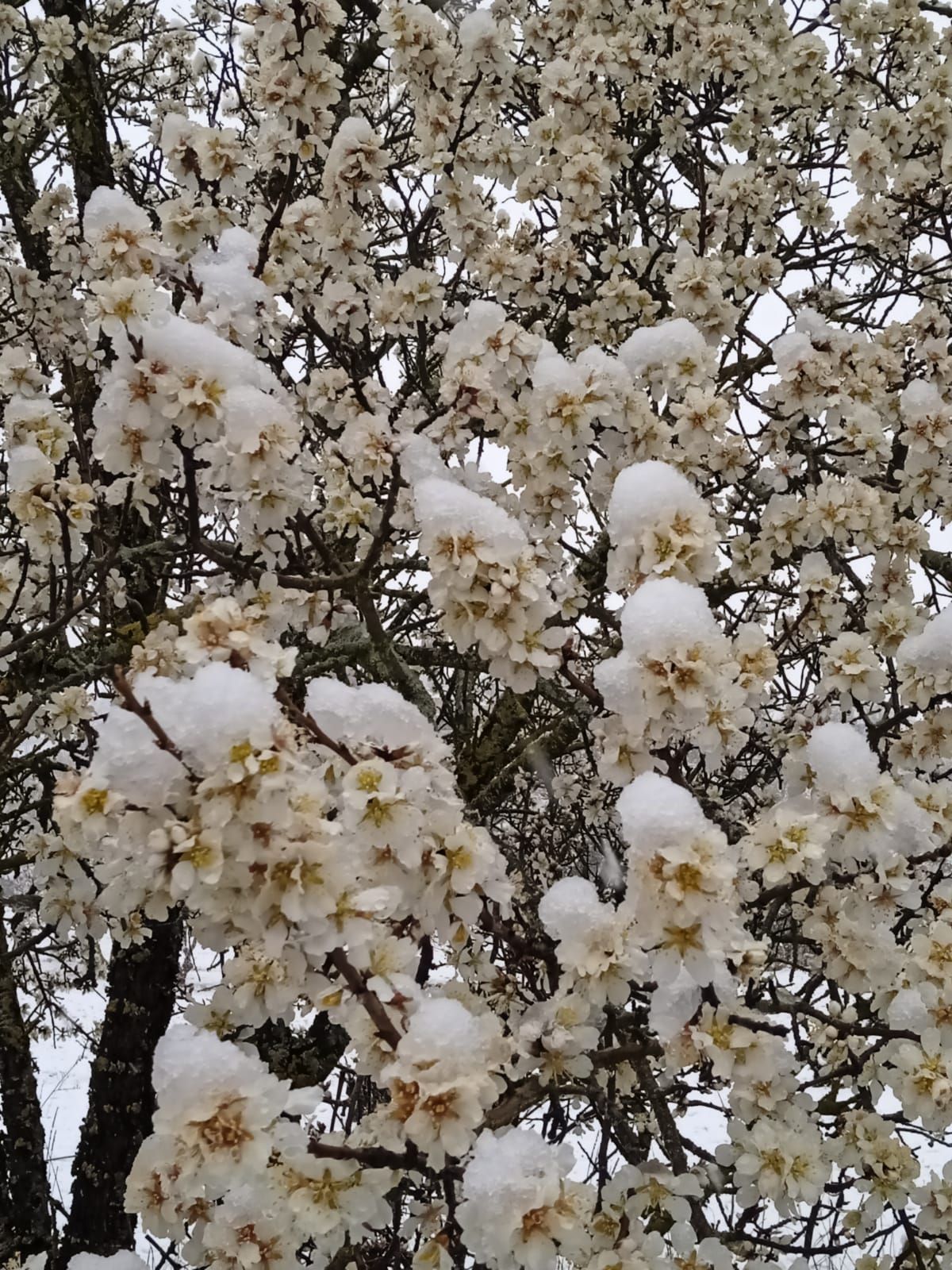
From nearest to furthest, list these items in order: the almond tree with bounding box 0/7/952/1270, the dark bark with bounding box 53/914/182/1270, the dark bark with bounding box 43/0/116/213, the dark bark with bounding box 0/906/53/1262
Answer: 1. the almond tree with bounding box 0/7/952/1270
2. the dark bark with bounding box 0/906/53/1262
3. the dark bark with bounding box 53/914/182/1270
4. the dark bark with bounding box 43/0/116/213

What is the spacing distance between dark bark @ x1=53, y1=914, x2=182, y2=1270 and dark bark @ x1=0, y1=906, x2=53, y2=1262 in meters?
0.18

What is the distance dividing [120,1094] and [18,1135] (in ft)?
1.31

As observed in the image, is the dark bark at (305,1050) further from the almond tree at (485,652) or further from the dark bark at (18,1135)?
the dark bark at (18,1135)

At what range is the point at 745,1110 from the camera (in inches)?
69.8

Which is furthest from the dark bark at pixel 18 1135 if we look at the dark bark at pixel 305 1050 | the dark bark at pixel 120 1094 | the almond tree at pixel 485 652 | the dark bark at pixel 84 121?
the dark bark at pixel 84 121

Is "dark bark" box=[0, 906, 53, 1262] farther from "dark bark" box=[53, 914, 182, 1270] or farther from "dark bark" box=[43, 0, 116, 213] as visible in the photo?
"dark bark" box=[43, 0, 116, 213]

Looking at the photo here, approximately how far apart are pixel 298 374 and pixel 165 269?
9.97 ft

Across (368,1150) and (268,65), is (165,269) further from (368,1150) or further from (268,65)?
(368,1150)

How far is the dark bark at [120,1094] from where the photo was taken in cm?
364

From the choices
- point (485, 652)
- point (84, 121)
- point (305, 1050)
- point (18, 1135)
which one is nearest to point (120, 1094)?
point (18, 1135)

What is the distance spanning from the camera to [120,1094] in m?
3.76

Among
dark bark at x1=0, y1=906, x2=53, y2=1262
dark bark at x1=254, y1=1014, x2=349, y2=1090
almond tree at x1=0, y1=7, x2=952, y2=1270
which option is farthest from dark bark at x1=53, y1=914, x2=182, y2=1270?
dark bark at x1=254, y1=1014, x2=349, y2=1090

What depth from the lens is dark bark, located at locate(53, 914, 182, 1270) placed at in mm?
3637

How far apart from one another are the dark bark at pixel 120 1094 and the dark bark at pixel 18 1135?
0.18 m
